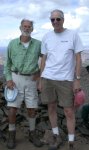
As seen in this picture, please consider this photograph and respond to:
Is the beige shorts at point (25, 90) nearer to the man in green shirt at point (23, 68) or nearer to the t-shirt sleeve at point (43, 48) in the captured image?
the man in green shirt at point (23, 68)

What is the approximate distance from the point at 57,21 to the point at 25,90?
136cm

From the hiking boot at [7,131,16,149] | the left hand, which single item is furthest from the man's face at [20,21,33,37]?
the hiking boot at [7,131,16,149]

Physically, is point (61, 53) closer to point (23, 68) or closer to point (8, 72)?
point (23, 68)

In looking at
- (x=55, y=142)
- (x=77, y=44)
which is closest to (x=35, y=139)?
(x=55, y=142)

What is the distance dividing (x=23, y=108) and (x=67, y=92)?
2.49 metres

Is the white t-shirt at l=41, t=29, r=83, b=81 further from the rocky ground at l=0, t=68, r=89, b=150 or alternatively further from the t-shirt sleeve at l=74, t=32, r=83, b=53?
the rocky ground at l=0, t=68, r=89, b=150

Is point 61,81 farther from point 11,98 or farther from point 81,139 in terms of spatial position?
point 81,139

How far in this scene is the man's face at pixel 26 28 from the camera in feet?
21.3

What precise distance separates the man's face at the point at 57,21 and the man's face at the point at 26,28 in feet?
1.36

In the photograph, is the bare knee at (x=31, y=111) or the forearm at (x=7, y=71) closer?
the forearm at (x=7, y=71)

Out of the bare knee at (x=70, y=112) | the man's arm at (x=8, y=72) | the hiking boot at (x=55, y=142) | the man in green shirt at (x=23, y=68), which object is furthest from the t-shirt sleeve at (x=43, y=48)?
the hiking boot at (x=55, y=142)

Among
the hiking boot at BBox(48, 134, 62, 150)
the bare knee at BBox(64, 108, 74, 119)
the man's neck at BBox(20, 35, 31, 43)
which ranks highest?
the man's neck at BBox(20, 35, 31, 43)

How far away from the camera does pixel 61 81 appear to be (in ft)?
21.1

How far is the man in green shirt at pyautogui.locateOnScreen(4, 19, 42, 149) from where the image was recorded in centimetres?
662
